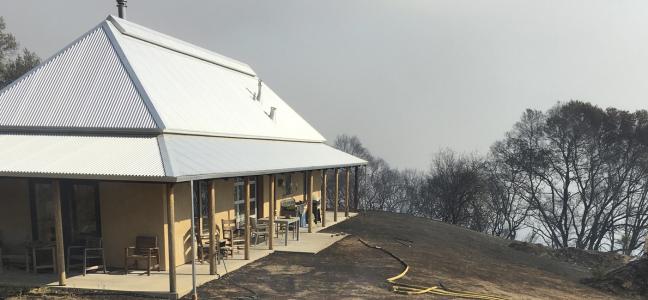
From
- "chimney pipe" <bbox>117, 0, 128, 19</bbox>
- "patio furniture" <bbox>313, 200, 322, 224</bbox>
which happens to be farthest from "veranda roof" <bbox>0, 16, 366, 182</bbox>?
"patio furniture" <bbox>313, 200, 322, 224</bbox>

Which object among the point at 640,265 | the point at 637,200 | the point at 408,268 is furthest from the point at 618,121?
the point at 408,268

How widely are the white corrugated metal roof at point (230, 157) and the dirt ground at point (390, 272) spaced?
→ 8.13 feet

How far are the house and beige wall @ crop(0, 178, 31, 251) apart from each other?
25 mm

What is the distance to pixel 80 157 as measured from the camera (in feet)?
28.3

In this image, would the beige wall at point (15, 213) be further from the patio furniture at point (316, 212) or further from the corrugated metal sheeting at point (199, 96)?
the patio furniture at point (316, 212)

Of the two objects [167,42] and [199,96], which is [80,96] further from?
[167,42]

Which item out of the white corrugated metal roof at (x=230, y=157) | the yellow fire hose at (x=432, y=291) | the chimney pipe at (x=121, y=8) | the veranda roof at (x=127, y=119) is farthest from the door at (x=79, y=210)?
the chimney pipe at (x=121, y=8)

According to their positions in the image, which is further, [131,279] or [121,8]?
[121,8]

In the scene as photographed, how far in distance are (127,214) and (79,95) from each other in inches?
140

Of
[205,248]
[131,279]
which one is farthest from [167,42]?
[131,279]

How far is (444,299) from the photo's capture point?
8.74 metres

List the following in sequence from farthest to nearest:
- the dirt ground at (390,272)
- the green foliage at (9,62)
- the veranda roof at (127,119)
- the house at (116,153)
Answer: the green foliage at (9,62), the dirt ground at (390,272), the veranda roof at (127,119), the house at (116,153)

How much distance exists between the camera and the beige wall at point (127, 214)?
964 centimetres

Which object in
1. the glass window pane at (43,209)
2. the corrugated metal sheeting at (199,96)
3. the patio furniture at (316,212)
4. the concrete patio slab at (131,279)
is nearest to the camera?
the concrete patio slab at (131,279)
